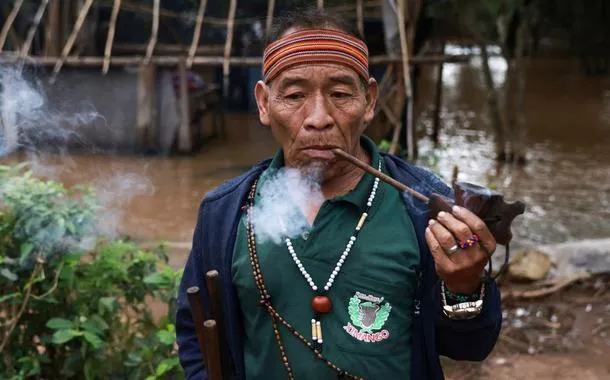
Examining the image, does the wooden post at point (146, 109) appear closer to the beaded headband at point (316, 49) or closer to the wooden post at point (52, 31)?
the wooden post at point (52, 31)

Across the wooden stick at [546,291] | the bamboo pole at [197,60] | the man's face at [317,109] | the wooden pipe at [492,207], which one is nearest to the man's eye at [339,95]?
the man's face at [317,109]

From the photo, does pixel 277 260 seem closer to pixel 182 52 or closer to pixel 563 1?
pixel 182 52

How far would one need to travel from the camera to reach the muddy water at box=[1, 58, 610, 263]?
6.86 meters

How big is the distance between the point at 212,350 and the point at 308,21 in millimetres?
742

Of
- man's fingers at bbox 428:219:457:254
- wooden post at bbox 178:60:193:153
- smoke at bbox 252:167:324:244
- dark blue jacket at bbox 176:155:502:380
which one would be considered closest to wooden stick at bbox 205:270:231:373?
dark blue jacket at bbox 176:155:502:380

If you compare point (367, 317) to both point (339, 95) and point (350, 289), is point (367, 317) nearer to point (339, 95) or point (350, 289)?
point (350, 289)

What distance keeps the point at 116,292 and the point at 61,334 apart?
0.91 feet

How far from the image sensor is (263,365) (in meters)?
1.55

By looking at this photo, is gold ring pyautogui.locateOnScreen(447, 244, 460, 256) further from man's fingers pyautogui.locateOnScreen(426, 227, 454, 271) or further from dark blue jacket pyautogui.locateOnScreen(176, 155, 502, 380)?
dark blue jacket pyautogui.locateOnScreen(176, 155, 502, 380)

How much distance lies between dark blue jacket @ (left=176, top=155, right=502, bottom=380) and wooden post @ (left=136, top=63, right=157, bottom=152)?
784 centimetres

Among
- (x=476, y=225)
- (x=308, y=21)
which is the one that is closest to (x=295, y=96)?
(x=308, y=21)

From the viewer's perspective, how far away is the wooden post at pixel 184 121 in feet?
30.4

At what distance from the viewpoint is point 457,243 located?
3.95 ft

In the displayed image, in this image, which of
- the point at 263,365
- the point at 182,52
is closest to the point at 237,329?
the point at 263,365
